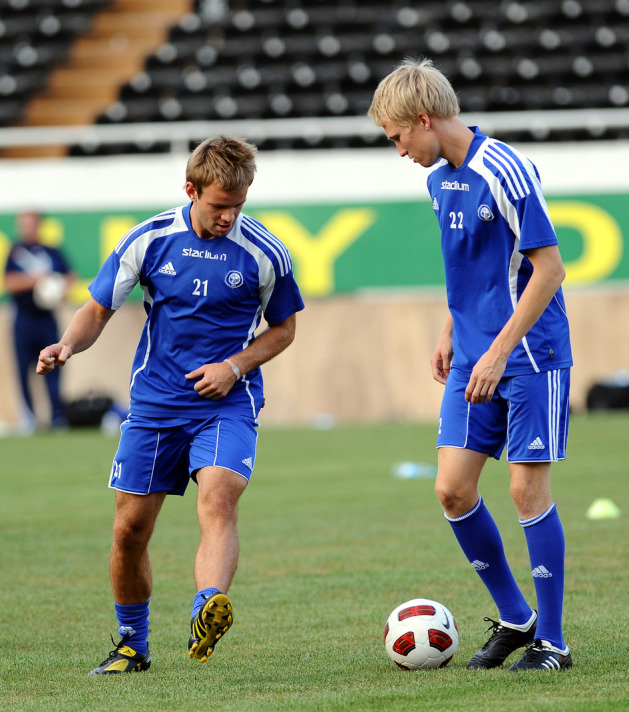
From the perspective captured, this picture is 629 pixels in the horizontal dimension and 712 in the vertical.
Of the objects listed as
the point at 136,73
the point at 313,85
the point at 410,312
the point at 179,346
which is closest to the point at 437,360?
the point at 179,346

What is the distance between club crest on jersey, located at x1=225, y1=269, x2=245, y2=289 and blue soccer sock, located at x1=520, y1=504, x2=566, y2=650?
1.34m

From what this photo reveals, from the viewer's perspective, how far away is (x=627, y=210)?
15.8 meters

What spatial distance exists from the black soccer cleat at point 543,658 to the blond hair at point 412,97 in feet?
6.06

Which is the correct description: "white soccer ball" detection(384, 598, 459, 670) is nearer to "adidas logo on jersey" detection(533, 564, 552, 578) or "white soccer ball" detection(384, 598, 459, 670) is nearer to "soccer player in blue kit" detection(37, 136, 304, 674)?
"adidas logo on jersey" detection(533, 564, 552, 578)

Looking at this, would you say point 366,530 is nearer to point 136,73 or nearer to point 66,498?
point 66,498

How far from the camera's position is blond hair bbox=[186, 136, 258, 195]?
4.22 metres

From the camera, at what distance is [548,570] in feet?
14.0

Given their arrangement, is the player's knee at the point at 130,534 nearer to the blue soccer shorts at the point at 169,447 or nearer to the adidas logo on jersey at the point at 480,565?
the blue soccer shorts at the point at 169,447

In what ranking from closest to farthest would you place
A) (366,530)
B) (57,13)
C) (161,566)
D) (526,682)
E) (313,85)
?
(526,682)
(161,566)
(366,530)
(313,85)
(57,13)

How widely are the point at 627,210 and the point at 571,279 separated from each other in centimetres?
117

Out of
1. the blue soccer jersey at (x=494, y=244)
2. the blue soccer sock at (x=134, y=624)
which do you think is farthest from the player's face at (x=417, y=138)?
the blue soccer sock at (x=134, y=624)

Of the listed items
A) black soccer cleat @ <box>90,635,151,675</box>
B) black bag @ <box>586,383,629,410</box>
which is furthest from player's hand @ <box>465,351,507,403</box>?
black bag @ <box>586,383,629,410</box>

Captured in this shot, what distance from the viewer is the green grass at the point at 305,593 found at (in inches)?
156

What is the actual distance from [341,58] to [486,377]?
16.3 m
